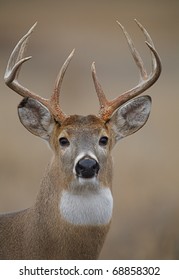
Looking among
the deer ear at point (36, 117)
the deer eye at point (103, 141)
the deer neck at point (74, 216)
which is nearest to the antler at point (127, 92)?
the deer eye at point (103, 141)

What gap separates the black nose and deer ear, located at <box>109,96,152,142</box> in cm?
39

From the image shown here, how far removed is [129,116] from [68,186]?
0.49 m

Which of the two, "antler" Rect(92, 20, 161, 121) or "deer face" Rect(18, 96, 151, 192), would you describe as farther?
"antler" Rect(92, 20, 161, 121)

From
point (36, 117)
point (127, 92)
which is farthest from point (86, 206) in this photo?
point (127, 92)

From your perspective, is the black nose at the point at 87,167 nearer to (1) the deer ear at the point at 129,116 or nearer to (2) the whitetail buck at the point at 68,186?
(2) the whitetail buck at the point at 68,186

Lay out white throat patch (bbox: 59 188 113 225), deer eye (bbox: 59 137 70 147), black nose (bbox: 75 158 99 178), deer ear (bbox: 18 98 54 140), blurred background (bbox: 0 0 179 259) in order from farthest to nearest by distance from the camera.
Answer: blurred background (bbox: 0 0 179 259)
deer ear (bbox: 18 98 54 140)
deer eye (bbox: 59 137 70 147)
white throat patch (bbox: 59 188 113 225)
black nose (bbox: 75 158 99 178)

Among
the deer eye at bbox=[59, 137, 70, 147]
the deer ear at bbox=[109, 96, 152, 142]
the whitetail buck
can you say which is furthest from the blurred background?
the deer eye at bbox=[59, 137, 70, 147]

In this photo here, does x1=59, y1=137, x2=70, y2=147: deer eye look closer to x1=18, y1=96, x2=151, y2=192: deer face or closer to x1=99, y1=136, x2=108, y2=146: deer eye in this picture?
x1=18, y1=96, x2=151, y2=192: deer face

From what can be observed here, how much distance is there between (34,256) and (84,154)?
467 mm

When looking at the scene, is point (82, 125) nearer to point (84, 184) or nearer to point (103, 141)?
point (103, 141)

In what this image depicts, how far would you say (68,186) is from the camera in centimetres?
432

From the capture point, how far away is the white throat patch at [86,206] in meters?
4.29

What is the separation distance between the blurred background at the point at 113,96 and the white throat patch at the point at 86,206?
6.02ft

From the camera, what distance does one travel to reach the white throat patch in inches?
169
